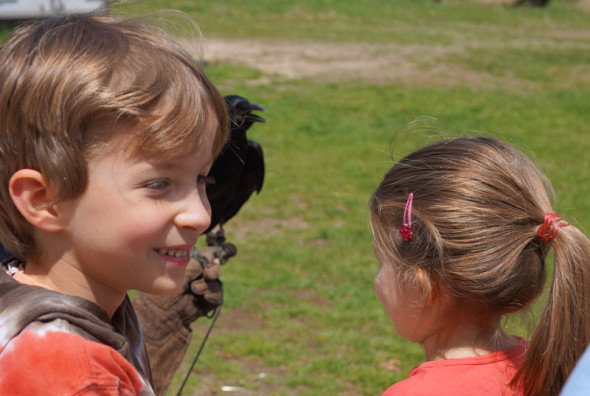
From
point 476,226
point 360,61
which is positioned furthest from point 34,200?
point 360,61

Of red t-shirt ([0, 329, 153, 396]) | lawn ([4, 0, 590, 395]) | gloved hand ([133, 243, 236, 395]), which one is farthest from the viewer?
lawn ([4, 0, 590, 395])

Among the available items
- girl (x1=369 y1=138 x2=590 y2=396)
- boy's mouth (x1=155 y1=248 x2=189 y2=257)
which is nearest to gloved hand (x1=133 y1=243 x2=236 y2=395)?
girl (x1=369 y1=138 x2=590 y2=396)

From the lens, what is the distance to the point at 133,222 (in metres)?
1.34

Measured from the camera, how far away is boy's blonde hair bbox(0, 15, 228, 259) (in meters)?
1.28

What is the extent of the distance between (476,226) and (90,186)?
0.79 metres

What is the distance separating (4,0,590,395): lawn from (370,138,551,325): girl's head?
20 centimetres

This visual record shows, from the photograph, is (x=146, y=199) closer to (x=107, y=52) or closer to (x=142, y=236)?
(x=142, y=236)

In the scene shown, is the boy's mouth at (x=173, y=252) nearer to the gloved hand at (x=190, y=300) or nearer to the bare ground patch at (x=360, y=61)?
the gloved hand at (x=190, y=300)

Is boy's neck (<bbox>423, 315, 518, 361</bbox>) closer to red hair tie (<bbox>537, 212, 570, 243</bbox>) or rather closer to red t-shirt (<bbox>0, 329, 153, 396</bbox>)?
red hair tie (<bbox>537, 212, 570, 243</bbox>)

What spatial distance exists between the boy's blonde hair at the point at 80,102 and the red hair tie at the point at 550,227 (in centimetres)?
73

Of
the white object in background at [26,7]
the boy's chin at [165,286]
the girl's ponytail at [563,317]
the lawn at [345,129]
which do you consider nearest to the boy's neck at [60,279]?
the boy's chin at [165,286]

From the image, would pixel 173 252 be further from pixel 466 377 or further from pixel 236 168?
pixel 236 168

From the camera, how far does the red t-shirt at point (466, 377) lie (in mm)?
1580

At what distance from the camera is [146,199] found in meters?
1.35
